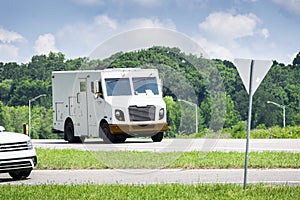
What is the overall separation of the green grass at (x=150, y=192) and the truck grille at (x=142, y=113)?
599 inches

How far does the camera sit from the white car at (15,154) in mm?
17422

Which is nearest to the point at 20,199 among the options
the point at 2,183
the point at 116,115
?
the point at 2,183

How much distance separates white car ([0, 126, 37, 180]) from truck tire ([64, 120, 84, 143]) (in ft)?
51.2

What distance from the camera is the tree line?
2847 cm

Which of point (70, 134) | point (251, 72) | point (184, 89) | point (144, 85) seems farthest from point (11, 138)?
point (70, 134)

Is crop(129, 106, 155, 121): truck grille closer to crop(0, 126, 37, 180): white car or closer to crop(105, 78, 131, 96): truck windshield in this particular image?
crop(105, 78, 131, 96): truck windshield

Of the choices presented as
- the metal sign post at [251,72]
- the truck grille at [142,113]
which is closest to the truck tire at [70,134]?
the truck grille at [142,113]

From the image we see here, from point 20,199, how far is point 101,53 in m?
8.32

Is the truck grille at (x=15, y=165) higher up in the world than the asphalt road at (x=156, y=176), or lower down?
higher up

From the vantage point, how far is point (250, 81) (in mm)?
15477

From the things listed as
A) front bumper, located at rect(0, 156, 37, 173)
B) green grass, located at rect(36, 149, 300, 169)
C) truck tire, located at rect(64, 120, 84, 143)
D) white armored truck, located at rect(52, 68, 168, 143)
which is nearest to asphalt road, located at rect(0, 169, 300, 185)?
front bumper, located at rect(0, 156, 37, 173)

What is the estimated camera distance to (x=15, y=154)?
17625mm

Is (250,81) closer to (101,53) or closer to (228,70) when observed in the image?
(101,53)

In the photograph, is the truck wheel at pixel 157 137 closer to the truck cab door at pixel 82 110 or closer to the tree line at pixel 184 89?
the tree line at pixel 184 89
